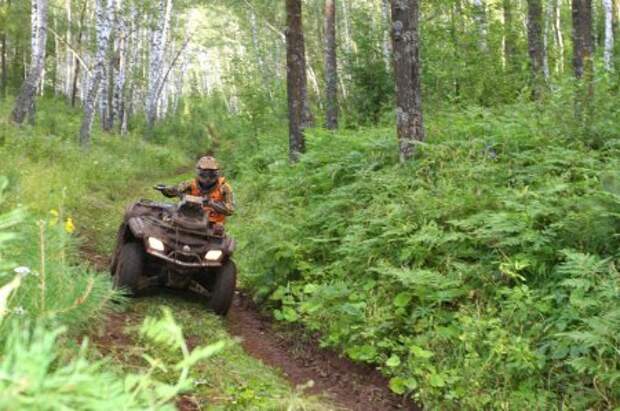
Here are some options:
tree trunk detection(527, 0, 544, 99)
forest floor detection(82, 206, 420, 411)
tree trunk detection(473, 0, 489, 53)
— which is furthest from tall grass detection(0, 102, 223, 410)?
tree trunk detection(527, 0, 544, 99)

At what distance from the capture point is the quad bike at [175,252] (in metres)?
7.02

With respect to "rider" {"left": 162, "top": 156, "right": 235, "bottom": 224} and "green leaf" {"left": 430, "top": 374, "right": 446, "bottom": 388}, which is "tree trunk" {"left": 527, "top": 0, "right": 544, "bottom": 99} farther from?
"green leaf" {"left": 430, "top": 374, "right": 446, "bottom": 388}

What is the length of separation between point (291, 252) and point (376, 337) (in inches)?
98.0

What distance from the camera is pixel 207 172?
835 cm

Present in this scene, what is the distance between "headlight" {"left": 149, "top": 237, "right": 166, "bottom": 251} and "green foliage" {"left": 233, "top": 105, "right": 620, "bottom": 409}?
1657 millimetres

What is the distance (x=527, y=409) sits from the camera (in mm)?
4848

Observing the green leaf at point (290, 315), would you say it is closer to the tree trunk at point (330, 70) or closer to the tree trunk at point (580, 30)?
the tree trunk at point (580, 30)

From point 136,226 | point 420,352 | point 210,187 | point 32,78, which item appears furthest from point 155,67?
point 420,352

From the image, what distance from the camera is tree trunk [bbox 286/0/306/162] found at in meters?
14.2

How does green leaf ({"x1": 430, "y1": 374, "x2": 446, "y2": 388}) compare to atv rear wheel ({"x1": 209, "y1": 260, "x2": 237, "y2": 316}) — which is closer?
green leaf ({"x1": 430, "y1": 374, "x2": 446, "y2": 388})

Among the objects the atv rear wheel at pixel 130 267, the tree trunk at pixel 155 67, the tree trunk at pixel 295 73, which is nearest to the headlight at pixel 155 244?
the atv rear wheel at pixel 130 267

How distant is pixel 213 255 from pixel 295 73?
836cm

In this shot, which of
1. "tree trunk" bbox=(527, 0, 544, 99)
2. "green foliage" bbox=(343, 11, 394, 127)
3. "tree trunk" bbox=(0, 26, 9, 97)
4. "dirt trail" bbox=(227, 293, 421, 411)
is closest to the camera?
"dirt trail" bbox=(227, 293, 421, 411)

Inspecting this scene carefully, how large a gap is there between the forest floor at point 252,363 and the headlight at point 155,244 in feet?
2.27
